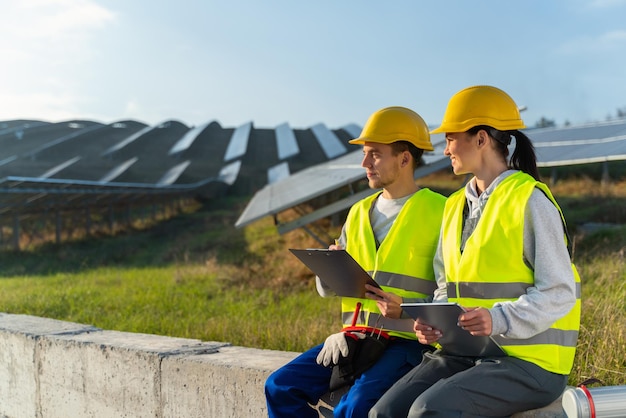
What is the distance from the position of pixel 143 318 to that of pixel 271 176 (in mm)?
17884

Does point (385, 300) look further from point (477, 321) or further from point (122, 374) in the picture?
point (122, 374)

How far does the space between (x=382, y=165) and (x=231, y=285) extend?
22.2 ft

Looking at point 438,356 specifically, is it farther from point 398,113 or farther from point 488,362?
point 398,113

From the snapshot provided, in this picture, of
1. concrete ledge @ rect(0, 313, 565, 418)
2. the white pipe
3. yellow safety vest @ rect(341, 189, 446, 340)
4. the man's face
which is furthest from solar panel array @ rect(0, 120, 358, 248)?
the white pipe

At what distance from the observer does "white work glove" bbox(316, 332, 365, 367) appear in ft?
9.34

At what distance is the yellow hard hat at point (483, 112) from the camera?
102 inches

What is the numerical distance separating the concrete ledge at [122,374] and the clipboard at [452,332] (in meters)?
0.86

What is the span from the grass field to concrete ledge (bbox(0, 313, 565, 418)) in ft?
3.73

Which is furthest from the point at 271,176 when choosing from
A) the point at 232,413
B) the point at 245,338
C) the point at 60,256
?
the point at 232,413

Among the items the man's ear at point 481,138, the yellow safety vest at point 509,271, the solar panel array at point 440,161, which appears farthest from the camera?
the solar panel array at point 440,161

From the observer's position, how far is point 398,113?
127 inches

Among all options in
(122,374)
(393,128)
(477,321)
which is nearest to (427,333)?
(477,321)

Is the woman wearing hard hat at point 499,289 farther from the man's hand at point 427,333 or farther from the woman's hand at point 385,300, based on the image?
the woman's hand at point 385,300

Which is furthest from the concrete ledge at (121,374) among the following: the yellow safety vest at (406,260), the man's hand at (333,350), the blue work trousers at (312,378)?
the yellow safety vest at (406,260)
